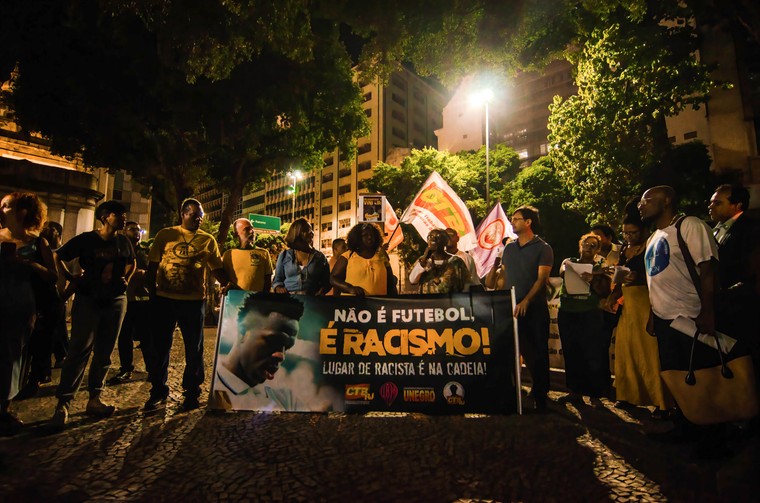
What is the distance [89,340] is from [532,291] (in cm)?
A: 435

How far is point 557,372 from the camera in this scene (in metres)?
5.66

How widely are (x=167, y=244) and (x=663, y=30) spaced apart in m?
16.2

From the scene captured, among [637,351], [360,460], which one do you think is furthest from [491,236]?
[360,460]

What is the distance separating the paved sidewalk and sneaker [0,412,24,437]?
0.11m

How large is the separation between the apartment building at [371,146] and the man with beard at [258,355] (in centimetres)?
6590

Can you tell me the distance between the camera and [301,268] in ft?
16.8

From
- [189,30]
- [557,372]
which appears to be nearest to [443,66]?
[189,30]

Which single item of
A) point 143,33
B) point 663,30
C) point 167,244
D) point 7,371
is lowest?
point 7,371

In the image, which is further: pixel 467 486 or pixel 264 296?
pixel 264 296

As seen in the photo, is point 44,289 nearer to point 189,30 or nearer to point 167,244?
point 167,244

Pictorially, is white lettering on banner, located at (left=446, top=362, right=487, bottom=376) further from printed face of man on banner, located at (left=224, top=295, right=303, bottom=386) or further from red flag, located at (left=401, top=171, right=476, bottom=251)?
red flag, located at (left=401, top=171, right=476, bottom=251)

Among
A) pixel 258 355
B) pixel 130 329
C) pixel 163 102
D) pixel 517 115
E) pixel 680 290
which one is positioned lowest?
pixel 258 355

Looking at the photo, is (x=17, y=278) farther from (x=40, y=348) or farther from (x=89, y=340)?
(x=40, y=348)

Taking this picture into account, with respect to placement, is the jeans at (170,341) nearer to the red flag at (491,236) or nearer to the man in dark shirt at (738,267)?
the man in dark shirt at (738,267)
